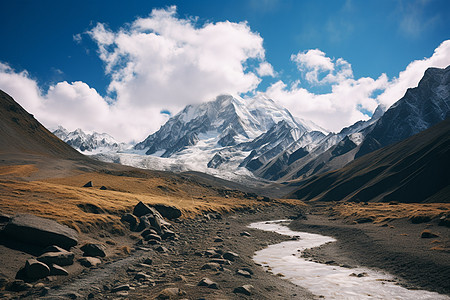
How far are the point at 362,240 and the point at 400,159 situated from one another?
16074 cm

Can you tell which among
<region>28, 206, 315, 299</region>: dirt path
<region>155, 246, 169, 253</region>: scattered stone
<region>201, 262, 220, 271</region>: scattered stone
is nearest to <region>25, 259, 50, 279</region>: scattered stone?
<region>28, 206, 315, 299</region>: dirt path

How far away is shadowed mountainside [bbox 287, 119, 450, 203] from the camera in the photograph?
13175 cm

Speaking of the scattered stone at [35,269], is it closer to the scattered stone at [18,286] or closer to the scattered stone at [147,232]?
the scattered stone at [18,286]

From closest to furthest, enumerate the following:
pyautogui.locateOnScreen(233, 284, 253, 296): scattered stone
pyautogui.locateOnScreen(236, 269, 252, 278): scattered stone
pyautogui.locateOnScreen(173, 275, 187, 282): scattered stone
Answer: pyautogui.locateOnScreen(233, 284, 253, 296): scattered stone, pyautogui.locateOnScreen(173, 275, 187, 282): scattered stone, pyautogui.locateOnScreen(236, 269, 252, 278): scattered stone

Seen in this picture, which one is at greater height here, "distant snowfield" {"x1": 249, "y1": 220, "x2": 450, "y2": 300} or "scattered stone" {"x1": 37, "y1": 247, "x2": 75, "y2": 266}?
"scattered stone" {"x1": 37, "y1": 247, "x2": 75, "y2": 266}

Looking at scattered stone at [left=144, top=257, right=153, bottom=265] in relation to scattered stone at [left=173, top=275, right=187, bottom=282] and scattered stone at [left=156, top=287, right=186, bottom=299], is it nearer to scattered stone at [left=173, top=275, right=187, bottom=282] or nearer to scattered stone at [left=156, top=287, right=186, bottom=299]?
scattered stone at [left=173, top=275, right=187, bottom=282]

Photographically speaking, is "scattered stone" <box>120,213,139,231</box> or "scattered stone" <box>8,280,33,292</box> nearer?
"scattered stone" <box>8,280,33,292</box>

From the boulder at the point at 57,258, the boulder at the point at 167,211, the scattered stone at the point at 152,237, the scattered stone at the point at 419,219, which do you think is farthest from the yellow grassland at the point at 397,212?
the boulder at the point at 57,258

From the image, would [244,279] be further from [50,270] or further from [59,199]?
[59,199]

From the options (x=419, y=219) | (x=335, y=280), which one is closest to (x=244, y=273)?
(x=335, y=280)

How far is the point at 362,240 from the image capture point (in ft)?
139

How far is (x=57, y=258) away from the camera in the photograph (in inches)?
792

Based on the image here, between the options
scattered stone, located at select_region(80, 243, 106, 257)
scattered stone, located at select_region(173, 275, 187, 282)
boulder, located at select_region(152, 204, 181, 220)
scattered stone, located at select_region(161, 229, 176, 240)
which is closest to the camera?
scattered stone, located at select_region(173, 275, 187, 282)

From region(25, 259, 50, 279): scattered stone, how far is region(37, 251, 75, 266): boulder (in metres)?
1.34
